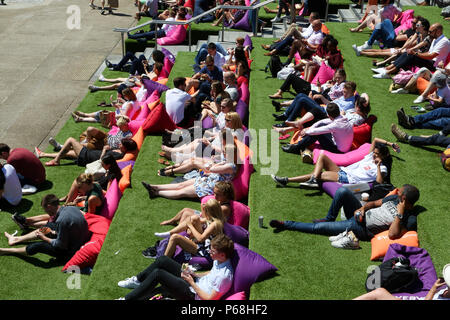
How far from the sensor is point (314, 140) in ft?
29.3

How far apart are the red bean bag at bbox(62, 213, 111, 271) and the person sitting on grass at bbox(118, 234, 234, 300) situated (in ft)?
3.41

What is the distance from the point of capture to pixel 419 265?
5887 mm

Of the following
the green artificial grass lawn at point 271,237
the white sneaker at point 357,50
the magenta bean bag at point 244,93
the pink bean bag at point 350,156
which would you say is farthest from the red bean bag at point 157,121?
the white sneaker at point 357,50

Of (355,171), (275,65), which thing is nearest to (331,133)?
(355,171)

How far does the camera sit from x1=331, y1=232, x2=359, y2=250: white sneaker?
6.57 m

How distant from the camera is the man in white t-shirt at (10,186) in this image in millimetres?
→ 8469

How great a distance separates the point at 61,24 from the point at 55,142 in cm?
1022

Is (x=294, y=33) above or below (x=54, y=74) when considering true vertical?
above

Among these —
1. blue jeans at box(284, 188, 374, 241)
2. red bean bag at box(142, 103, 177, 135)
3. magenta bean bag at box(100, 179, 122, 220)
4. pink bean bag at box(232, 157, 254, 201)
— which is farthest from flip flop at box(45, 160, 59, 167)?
blue jeans at box(284, 188, 374, 241)

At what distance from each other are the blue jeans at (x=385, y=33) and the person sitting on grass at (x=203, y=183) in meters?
6.22

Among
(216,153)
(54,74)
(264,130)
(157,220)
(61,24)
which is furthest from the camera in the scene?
(61,24)

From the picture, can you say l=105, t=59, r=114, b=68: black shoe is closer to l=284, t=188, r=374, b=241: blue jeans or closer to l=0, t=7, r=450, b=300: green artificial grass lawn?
l=0, t=7, r=450, b=300: green artificial grass lawn
